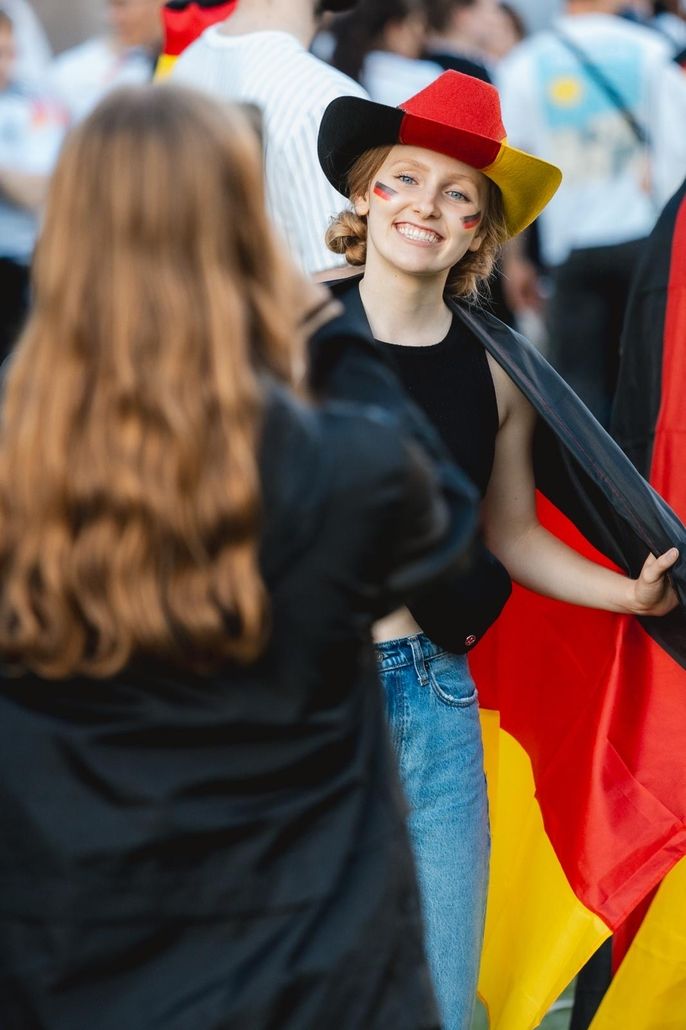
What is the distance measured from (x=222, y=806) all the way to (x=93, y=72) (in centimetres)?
707

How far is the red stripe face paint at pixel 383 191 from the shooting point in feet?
9.70

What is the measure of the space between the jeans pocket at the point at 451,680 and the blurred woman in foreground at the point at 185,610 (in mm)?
829

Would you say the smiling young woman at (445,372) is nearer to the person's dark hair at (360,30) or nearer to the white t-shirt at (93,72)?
the person's dark hair at (360,30)

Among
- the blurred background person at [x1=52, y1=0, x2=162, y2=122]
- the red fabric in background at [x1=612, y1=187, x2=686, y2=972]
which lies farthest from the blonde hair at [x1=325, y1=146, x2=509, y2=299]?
the blurred background person at [x1=52, y1=0, x2=162, y2=122]

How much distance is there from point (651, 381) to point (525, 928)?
1280 mm

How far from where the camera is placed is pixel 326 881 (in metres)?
1.98

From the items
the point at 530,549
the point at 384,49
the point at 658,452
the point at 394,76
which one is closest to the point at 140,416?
the point at 530,549

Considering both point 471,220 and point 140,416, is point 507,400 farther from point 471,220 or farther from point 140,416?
point 140,416

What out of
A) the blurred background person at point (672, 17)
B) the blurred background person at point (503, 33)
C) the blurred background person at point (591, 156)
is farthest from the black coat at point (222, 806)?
the blurred background person at point (503, 33)

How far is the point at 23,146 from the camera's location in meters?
6.87

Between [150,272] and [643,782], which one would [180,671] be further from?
[643,782]

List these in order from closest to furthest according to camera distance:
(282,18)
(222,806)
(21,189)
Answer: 1. (222,806)
2. (282,18)
3. (21,189)

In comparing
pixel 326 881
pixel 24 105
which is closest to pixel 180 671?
pixel 326 881

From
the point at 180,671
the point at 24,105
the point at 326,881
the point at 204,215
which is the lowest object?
the point at 24,105
